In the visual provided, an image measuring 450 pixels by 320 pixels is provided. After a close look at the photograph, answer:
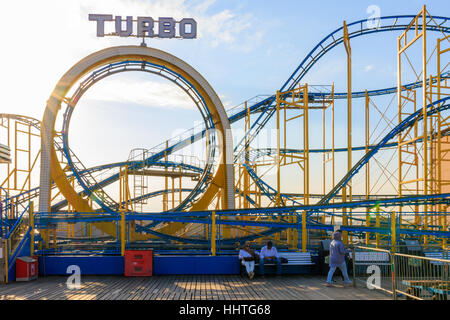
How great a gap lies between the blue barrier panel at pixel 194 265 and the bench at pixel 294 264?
495mm

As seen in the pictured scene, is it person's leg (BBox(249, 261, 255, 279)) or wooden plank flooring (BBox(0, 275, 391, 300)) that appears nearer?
wooden plank flooring (BBox(0, 275, 391, 300))

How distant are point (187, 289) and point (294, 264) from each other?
3098 millimetres

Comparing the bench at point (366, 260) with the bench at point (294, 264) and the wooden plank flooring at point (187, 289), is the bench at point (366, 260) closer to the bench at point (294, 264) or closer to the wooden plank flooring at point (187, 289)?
the wooden plank flooring at point (187, 289)

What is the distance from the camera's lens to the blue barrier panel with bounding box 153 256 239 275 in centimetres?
Answer: 1082

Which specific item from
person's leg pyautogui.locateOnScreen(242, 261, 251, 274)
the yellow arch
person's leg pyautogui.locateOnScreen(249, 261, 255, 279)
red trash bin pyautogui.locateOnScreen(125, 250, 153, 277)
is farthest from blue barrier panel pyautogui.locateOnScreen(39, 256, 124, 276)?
the yellow arch

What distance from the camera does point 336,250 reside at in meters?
9.01

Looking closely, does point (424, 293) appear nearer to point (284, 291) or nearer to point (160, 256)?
point (284, 291)

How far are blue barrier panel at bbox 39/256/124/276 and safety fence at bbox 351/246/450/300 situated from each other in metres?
5.86

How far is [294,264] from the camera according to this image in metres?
10.6

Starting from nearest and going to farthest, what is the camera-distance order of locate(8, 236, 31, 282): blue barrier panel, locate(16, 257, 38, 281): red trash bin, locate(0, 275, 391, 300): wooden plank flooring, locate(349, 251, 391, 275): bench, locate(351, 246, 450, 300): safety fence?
locate(351, 246, 450, 300): safety fence → locate(0, 275, 391, 300): wooden plank flooring → locate(349, 251, 391, 275): bench → locate(8, 236, 31, 282): blue barrier panel → locate(16, 257, 38, 281): red trash bin

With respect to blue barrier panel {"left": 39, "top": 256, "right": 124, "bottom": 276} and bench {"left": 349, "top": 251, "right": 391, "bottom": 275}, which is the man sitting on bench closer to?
bench {"left": 349, "top": 251, "right": 391, "bottom": 275}

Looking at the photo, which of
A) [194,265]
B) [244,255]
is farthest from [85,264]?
[244,255]
